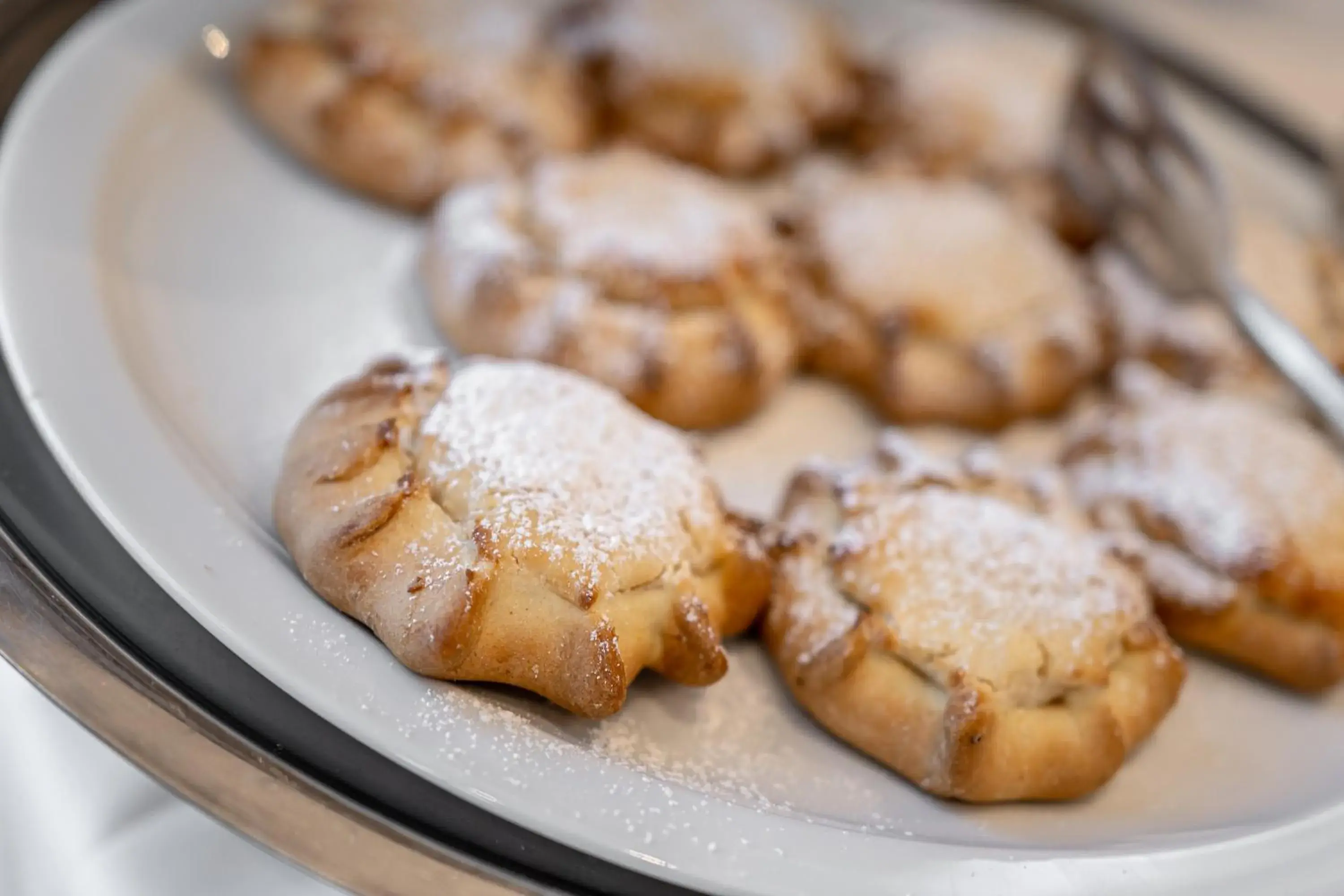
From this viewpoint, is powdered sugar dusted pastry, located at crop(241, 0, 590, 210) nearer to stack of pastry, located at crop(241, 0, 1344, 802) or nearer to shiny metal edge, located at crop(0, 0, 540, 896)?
stack of pastry, located at crop(241, 0, 1344, 802)

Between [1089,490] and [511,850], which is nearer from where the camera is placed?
[511,850]

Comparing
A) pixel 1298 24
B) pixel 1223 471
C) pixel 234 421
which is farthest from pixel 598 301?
pixel 1298 24

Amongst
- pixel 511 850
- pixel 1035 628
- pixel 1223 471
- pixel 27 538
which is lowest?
pixel 1223 471

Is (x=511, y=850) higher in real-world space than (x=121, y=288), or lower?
lower

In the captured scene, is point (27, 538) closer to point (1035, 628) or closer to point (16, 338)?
point (16, 338)

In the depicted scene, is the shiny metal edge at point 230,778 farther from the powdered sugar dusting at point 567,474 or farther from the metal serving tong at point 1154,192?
the metal serving tong at point 1154,192

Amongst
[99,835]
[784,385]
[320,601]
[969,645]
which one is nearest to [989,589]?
[969,645]

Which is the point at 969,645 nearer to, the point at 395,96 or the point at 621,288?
the point at 621,288

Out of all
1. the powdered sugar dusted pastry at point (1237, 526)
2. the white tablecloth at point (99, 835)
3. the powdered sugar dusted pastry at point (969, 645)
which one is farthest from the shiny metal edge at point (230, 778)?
the powdered sugar dusted pastry at point (1237, 526)
